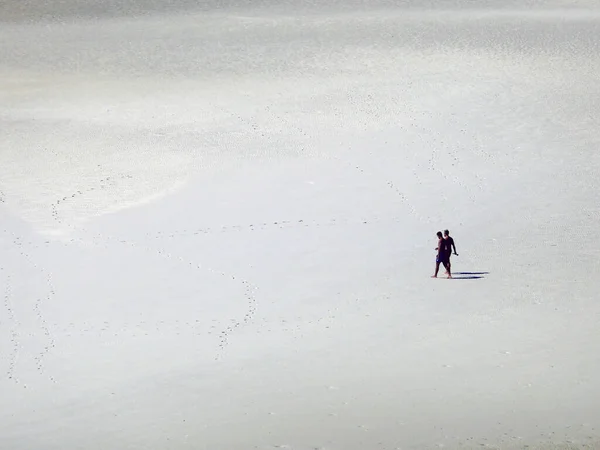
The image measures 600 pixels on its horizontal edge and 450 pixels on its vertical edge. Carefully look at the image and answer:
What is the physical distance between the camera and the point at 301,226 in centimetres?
1680

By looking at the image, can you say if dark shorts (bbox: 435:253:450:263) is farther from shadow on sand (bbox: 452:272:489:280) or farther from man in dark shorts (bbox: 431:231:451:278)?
shadow on sand (bbox: 452:272:489:280)

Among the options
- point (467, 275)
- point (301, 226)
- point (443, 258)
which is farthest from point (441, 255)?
point (301, 226)

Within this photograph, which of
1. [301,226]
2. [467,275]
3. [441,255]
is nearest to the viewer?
[441,255]

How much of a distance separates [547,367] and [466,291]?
98.8 inches

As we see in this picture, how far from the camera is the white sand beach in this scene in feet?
35.0

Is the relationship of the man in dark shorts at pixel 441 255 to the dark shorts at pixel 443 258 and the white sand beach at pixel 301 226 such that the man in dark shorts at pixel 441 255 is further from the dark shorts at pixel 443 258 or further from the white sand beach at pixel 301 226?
the white sand beach at pixel 301 226

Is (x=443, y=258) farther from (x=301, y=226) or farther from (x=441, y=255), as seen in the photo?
(x=301, y=226)

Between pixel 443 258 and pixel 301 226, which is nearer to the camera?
pixel 443 258

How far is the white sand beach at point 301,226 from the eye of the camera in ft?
35.0

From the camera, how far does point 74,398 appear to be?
1104 centimetres

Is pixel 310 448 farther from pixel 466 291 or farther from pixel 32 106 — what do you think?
pixel 32 106

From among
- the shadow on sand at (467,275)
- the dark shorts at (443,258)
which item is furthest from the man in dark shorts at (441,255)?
the shadow on sand at (467,275)

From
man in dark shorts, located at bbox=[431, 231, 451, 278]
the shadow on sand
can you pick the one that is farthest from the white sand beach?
man in dark shorts, located at bbox=[431, 231, 451, 278]

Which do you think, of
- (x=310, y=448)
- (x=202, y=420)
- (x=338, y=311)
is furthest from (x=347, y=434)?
(x=338, y=311)
